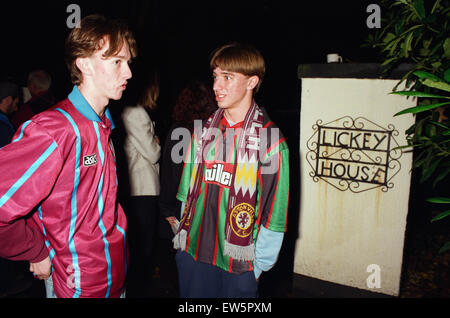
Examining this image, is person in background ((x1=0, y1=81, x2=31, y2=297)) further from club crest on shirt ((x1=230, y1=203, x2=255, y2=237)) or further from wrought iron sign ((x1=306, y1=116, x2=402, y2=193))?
wrought iron sign ((x1=306, y1=116, x2=402, y2=193))

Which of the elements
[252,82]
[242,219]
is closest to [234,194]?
[242,219]

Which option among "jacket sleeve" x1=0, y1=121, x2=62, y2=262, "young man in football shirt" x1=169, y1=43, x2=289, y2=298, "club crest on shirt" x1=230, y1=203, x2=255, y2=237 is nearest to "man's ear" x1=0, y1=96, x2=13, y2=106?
"young man in football shirt" x1=169, y1=43, x2=289, y2=298

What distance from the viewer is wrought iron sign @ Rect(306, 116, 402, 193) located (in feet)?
10.6

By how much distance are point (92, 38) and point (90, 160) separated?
60 cm

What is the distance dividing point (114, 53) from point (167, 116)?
9.71m

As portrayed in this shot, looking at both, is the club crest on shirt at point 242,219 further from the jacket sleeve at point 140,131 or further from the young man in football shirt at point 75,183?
the jacket sleeve at point 140,131

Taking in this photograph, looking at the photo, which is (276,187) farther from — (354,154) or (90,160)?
(354,154)

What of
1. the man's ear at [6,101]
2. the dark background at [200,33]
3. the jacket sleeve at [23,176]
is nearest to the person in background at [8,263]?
the man's ear at [6,101]

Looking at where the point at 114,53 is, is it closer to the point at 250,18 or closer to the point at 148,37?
the point at 148,37

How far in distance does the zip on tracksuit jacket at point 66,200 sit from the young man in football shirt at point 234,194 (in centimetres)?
68

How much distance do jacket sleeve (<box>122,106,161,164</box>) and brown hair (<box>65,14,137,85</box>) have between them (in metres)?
1.55

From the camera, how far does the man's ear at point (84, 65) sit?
1694mm

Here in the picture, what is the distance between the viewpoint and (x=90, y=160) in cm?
161

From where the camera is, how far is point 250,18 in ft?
54.5
